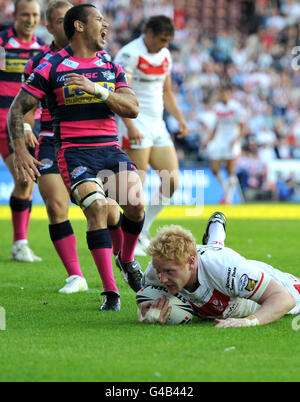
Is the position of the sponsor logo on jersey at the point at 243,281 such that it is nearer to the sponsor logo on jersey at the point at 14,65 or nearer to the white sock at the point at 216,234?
the white sock at the point at 216,234

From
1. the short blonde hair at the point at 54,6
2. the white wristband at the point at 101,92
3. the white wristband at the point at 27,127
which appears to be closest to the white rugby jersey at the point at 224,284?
the white wristband at the point at 101,92

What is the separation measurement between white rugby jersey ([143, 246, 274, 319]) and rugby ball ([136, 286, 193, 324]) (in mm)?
44

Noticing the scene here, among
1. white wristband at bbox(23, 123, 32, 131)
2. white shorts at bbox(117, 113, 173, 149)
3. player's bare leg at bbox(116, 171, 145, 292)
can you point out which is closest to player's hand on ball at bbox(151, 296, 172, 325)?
player's bare leg at bbox(116, 171, 145, 292)

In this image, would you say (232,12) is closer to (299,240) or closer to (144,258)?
(299,240)

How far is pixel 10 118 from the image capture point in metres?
6.03

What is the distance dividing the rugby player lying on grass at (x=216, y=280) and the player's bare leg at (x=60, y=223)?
79.9 inches

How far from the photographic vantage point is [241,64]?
25438 millimetres

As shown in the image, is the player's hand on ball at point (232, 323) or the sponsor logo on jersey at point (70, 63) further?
the sponsor logo on jersey at point (70, 63)

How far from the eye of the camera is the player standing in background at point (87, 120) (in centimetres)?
585

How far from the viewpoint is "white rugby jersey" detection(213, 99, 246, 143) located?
18922mm

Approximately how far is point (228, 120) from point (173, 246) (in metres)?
14.5

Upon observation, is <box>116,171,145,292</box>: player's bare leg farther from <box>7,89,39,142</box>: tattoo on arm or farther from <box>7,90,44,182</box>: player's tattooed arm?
<box>7,89,39,142</box>: tattoo on arm
